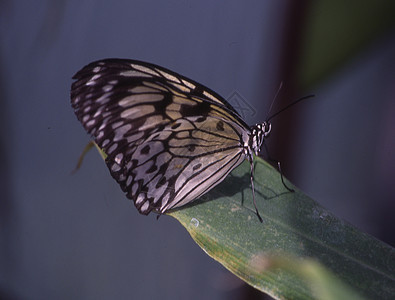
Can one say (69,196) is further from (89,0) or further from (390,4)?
(390,4)

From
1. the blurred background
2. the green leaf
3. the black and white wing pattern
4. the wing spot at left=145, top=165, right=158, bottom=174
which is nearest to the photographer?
the green leaf

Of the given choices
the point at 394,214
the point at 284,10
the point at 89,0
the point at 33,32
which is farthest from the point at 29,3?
the point at 394,214

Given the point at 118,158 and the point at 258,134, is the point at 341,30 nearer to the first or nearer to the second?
the point at 258,134

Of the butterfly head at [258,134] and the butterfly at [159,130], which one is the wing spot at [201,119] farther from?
the butterfly head at [258,134]

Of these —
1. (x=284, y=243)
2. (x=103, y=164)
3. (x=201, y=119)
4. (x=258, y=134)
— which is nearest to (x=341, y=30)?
(x=258, y=134)

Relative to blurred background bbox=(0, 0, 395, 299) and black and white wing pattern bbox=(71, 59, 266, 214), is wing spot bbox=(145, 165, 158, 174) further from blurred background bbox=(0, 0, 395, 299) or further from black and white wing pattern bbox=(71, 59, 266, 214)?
blurred background bbox=(0, 0, 395, 299)

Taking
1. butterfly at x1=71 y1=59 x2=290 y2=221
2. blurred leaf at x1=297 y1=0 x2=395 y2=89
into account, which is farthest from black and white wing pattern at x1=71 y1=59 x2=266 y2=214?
blurred leaf at x1=297 y1=0 x2=395 y2=89

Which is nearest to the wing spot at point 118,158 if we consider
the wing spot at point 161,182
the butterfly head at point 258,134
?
the wing spot at point 161,182

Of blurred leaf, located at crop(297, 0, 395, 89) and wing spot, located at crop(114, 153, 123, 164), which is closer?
wing spot, located at crop(114, 153, 123, 164)
